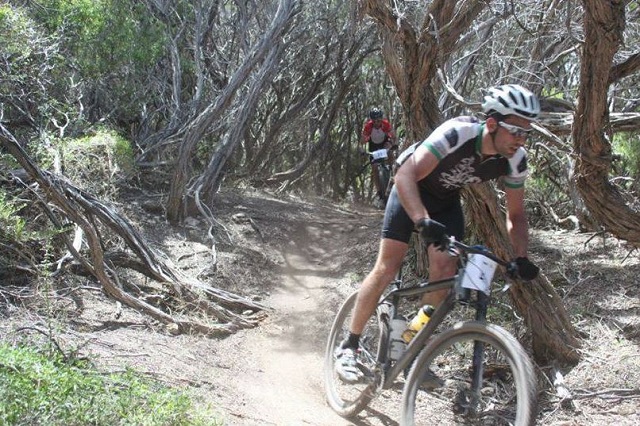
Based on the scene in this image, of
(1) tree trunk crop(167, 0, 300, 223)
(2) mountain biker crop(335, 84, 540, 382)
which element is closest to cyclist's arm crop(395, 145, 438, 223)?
(2) mountain biker crop(335, 84, 540, 382)

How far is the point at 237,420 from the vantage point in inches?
145

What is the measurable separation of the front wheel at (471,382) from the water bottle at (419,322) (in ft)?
0.62

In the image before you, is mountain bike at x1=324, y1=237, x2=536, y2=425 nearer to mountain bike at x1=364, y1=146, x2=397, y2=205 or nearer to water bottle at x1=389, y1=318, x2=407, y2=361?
water bottle at x1=389, y1=318, x2=407, y2=361

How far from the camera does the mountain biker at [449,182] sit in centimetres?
330

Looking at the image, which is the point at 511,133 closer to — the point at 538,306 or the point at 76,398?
the point at 538,306

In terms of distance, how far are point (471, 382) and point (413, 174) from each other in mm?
1121

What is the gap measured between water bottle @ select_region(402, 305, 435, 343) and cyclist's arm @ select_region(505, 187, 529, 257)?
57cm

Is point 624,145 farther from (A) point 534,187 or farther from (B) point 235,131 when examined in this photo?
(B) point 235,131

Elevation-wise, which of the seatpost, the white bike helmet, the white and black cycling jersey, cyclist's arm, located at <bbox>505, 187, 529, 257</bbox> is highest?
the white bike helmet

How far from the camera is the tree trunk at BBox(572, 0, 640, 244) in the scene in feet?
12.3

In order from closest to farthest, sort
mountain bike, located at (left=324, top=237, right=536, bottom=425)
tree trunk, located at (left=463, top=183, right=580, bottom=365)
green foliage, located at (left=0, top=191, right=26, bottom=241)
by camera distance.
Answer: mountain bike, located at (left=324, top=237, right=536, bottom=425), tree trunk, located at (left=463, top=183, right=580, bottom=365), green foliage, located at (left=0, top=191, right=26, bottom=241)

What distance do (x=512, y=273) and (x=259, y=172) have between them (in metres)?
10.3

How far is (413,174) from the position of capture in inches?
140

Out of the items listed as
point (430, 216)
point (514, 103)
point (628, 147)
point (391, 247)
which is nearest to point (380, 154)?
point (628, 147)
